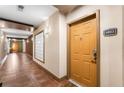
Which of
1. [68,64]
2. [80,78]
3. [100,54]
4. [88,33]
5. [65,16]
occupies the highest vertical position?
[65,16]

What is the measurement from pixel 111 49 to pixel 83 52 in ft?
2.88

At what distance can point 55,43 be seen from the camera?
3.04 metres

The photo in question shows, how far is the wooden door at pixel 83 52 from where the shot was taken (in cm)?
211

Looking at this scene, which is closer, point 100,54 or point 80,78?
point 100,54

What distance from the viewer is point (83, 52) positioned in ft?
7.89

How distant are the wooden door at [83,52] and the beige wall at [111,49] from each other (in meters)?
0.30

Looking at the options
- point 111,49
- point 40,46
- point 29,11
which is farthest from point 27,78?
point 111,49

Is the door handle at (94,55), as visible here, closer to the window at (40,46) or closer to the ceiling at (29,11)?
the ceiling at (29,11)

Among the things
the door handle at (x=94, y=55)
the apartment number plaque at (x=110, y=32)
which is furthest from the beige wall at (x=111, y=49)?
the door handle at (x=94, y=55)

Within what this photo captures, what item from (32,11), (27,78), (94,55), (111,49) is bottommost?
(27,78)

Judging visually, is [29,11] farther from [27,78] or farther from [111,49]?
[111,49]
